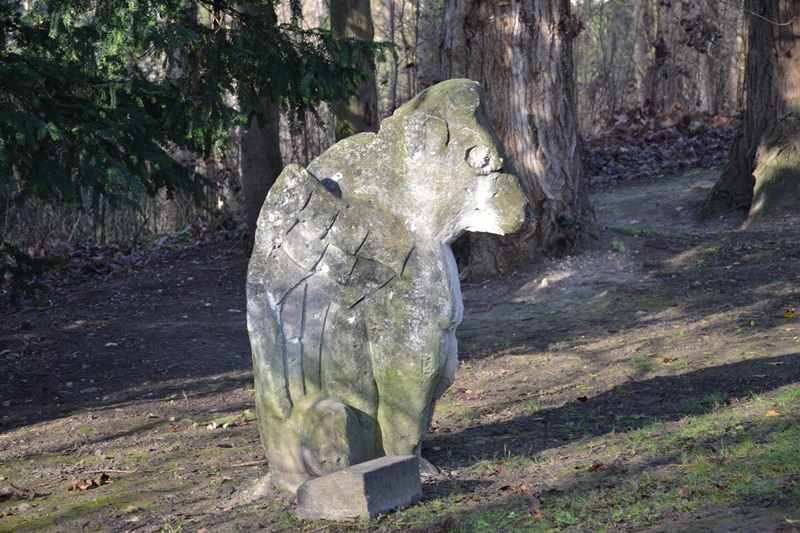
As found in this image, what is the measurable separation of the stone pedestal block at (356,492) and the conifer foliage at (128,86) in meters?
2.77

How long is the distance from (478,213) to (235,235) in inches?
409

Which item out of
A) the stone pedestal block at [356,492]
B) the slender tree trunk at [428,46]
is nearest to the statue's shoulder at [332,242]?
the stone pedestal block at [356,492]

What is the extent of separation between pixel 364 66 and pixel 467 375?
19.5 ft

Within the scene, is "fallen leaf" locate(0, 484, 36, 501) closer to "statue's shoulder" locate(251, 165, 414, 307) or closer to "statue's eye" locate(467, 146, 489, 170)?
"statue's shoulder" locate(251, 165, 414, 307)

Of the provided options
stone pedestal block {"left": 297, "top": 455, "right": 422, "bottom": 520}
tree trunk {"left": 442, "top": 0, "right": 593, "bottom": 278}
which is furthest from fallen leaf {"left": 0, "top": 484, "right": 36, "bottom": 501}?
tree trunk {"left": 442, "top": 0, "right": 593, "bottom": 278}

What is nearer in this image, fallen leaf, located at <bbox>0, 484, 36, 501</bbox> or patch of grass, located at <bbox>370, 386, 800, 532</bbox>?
patch of grass, located at <bbox>370, 386, 800, 532</bbox>

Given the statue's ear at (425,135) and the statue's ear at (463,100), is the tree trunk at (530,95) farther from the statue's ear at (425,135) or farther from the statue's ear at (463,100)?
the statue's ear at (425,135)

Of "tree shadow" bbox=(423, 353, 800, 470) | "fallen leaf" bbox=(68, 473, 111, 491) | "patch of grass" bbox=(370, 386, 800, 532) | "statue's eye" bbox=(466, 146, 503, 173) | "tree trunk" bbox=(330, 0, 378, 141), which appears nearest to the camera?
"patch of grass" bbox=(370, 386, 800, 532)

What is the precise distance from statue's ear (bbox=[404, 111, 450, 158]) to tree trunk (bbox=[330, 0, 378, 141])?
767 cm

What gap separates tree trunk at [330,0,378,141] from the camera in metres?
12.1

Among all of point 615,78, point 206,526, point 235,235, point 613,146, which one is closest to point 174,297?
point 235,235

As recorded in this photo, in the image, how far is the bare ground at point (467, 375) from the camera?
4.71 meters

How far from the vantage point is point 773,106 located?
1157cm

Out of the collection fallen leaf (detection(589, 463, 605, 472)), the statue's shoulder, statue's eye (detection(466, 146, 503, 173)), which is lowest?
fallen leaf (detection(589, 463, 605, 472))
